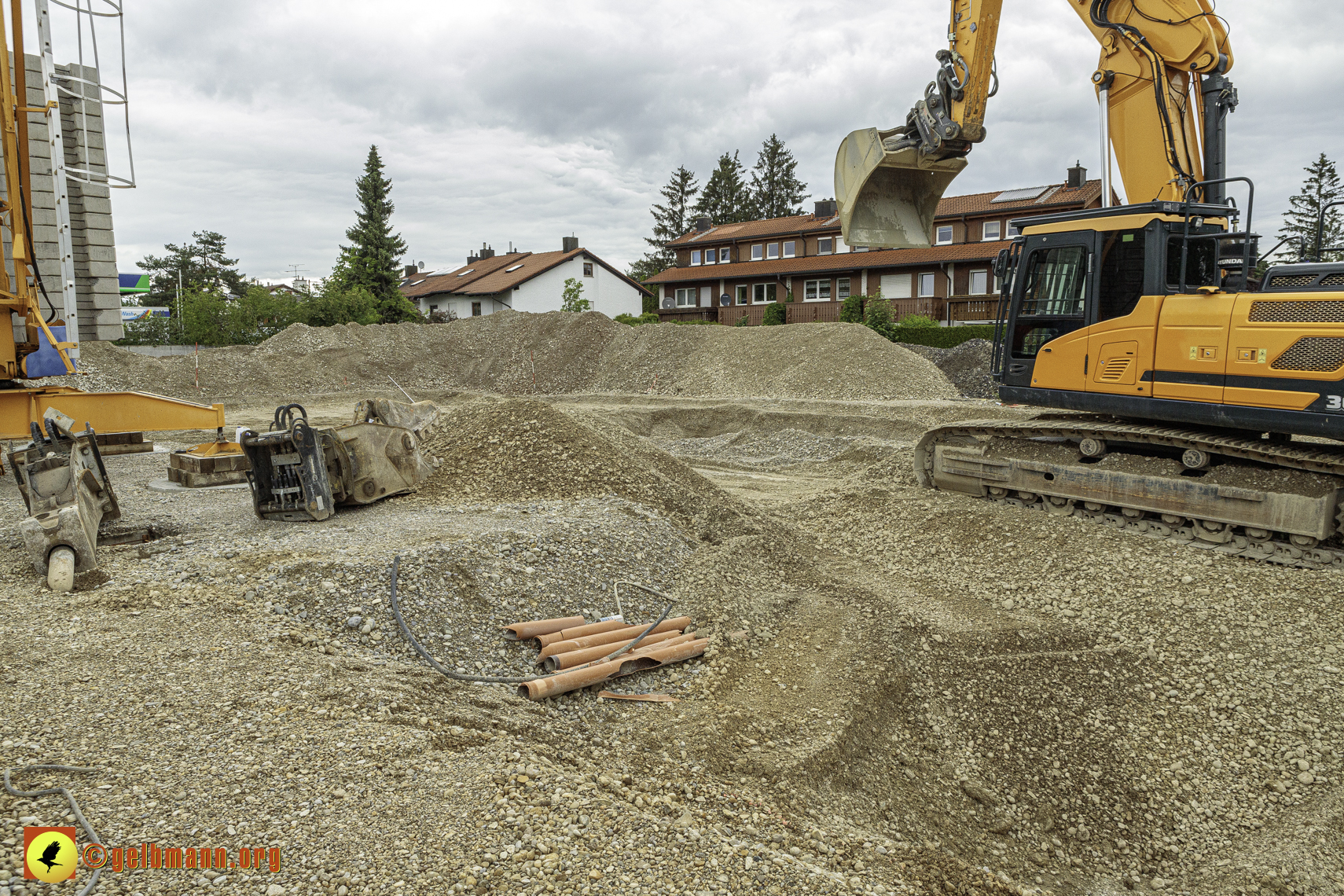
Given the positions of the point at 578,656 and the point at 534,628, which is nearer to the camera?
the point at 578,656

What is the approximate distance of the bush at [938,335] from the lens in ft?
90.5

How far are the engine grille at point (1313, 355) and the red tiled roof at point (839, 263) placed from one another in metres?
27.3

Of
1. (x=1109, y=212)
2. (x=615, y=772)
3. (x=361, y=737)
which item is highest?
(x=1109, y=212)

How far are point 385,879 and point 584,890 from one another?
0.71 meters

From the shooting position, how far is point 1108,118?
8.91 m

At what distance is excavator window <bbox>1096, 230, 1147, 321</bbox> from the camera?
829 cm

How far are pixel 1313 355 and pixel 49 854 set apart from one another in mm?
8976

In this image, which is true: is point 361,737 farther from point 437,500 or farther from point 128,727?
point 437,500

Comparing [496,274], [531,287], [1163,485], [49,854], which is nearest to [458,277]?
[496,274]

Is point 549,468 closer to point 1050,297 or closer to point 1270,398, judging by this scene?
point 1050,297

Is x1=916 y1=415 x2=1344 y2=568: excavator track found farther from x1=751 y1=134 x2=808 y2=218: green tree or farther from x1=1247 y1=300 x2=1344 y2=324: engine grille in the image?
x1=751 y1=134 x2=808 y2=218: green tree

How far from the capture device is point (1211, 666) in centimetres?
570

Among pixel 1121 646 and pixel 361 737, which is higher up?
pixel 361 737

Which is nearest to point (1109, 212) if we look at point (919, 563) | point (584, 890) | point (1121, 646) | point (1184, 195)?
point (1184, 195)
